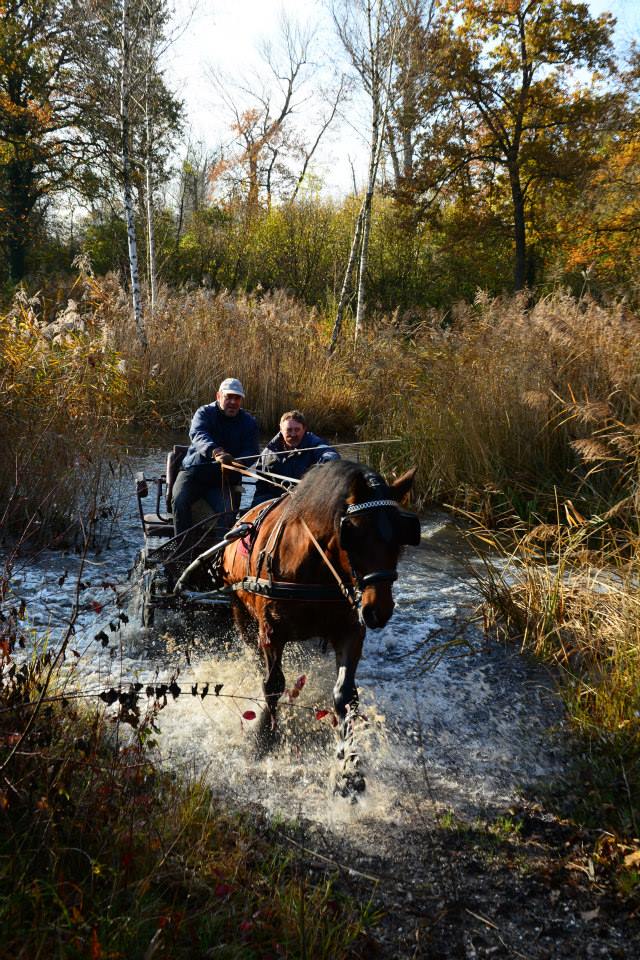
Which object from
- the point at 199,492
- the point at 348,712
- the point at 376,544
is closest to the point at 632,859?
the point at 348,712

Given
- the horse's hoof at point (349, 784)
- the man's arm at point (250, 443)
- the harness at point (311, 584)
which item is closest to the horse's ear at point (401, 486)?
the harness at point (311, 584)

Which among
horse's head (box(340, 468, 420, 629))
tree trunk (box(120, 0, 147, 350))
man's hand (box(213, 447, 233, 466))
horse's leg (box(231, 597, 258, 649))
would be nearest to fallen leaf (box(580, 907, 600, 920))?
horse's head (box(340, 468, 420, 629))

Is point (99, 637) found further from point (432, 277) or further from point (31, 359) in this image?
point (432, 277)

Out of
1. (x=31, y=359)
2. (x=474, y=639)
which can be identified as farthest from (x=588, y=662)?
(x=31, y=359)

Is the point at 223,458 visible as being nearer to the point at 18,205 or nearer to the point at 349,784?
the point at 349,784

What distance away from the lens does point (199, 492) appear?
5.72m

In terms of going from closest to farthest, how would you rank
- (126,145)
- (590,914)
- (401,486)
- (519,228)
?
(590,914), (401,486), (126,145), (519,228)

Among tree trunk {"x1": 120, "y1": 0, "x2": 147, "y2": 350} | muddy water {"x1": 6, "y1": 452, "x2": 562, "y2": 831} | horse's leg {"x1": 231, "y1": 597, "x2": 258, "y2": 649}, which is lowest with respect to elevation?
muddy water {"x1": 6, "y1": 452, "x2": 562, "y2": 831}

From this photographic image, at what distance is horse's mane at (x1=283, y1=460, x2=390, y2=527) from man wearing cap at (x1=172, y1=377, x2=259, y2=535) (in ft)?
4.57

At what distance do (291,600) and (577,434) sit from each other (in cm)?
453

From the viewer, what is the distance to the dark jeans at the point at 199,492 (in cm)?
560

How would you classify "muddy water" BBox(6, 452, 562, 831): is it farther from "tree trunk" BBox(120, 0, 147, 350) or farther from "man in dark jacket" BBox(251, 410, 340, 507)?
"tree trunk" BBox(120, 0, 147, 350)

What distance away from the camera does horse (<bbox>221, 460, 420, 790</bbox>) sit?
3.14 meters

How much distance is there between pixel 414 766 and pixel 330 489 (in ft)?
5.52
